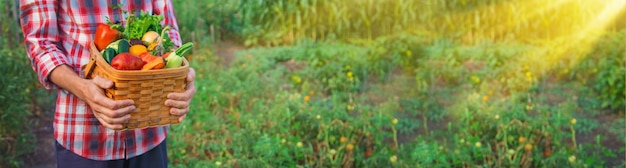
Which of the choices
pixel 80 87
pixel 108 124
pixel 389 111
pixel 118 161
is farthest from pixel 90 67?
pixel 389 111

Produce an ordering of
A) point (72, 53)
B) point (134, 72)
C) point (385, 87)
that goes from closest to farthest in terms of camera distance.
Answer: point (134, 72) → point (72, 53) → point (385, 87)

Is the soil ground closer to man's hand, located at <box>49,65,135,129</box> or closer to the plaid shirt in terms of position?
the plaid shirt

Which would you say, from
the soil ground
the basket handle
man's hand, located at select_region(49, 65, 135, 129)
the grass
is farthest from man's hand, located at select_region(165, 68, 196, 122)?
the soil ground

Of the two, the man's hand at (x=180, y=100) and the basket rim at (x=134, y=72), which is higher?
the basket rim at (x=134, y=72)

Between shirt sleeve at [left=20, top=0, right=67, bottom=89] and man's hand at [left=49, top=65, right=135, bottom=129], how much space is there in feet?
0.11

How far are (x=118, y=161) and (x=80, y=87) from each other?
0.36 m

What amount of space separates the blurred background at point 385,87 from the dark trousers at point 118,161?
1642 millimetres

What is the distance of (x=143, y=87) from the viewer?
2.04 m

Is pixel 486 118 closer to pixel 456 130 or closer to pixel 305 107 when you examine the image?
pixel 456 130

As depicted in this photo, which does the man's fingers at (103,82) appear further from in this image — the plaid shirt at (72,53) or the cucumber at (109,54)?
the plaid shirt at (72,53)

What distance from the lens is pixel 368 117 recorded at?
15.3 ft

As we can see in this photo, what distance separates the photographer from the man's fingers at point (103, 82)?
6.59ft

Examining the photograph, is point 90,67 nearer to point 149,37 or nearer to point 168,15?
point 149,37

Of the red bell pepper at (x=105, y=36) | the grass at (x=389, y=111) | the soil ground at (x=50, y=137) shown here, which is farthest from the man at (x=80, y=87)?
the soil ground at (x=50, y=137)
